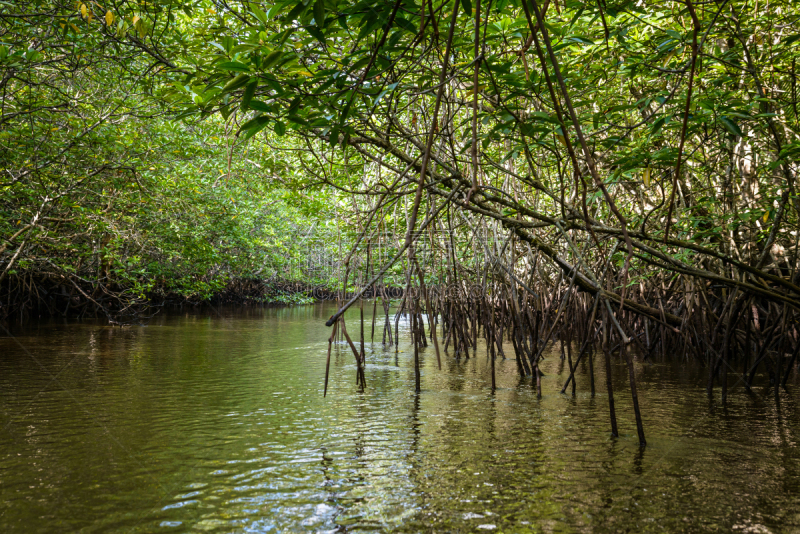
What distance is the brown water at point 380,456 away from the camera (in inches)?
94.7

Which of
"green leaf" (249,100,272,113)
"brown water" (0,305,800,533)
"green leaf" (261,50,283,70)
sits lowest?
"brown water" (0,305,800,533)

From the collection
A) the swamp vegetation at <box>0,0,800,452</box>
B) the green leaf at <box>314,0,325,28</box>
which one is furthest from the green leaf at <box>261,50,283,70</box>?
the green leaf at <box>314,0,325,28</box>

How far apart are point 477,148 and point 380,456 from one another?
181 centimetres

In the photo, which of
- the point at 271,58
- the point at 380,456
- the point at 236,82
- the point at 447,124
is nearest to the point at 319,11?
the point at 271,58

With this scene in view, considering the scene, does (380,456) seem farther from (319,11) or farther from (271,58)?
(319,11)

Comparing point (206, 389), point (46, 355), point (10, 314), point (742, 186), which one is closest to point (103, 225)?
point (46, 355)

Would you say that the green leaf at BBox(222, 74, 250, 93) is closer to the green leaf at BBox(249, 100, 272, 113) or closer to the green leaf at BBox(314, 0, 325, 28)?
the green leaf at BBox(249, 100, 272, 113)

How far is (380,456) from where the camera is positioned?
3.23m

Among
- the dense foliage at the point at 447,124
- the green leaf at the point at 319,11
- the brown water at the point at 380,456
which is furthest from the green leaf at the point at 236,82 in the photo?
the brown water at the point at 380,456

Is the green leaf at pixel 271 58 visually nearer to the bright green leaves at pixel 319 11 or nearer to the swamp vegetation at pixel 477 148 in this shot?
the swamp vegetation at pixel 477 148

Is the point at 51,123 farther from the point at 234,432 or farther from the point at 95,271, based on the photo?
the point at 95,271

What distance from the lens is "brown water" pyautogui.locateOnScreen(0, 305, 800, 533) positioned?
2404mm

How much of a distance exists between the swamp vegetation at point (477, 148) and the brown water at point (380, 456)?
0.41 m

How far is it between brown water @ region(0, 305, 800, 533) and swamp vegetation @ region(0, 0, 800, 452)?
1.35ft
